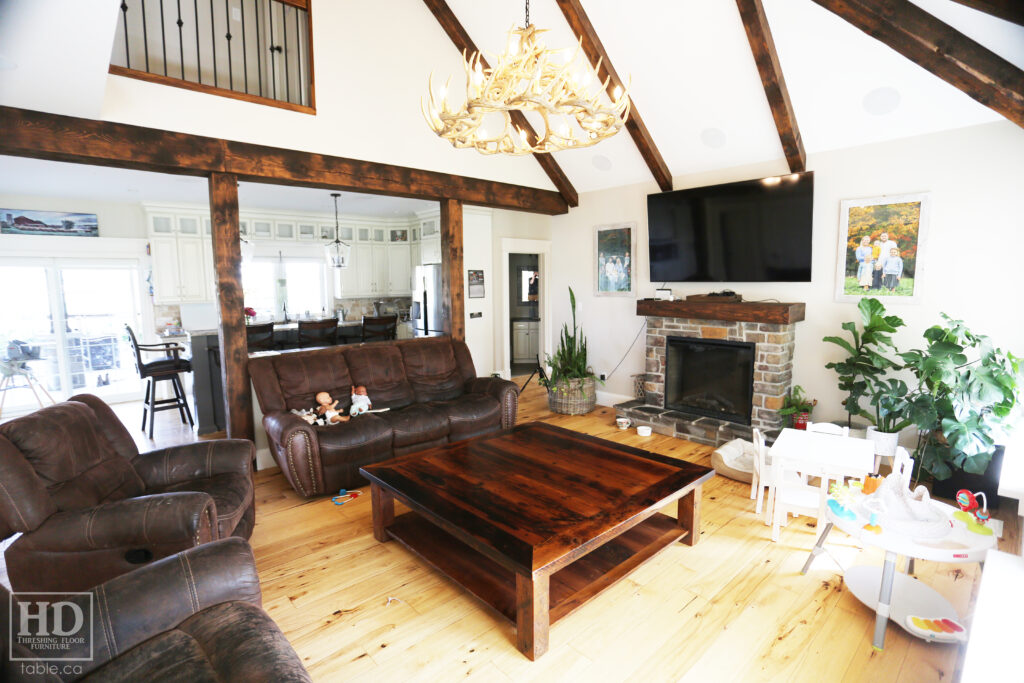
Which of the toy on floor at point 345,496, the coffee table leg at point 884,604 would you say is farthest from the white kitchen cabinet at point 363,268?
the coffee table leg at point 884,604

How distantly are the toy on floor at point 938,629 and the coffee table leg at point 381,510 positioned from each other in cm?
256

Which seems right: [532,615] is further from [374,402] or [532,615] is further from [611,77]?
[611,77]

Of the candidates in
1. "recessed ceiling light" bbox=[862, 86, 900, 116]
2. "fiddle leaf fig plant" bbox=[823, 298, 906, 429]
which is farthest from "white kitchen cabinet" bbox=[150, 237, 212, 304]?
"recessed ceiling light" bbox=[862, 86, 900, 116]

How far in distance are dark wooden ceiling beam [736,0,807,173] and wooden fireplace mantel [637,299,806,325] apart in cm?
122

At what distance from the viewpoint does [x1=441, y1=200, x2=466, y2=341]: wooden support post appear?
5.25 m

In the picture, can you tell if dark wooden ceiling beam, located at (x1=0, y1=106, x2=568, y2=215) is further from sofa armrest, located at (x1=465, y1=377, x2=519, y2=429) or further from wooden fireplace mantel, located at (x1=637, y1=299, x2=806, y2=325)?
wooden fireplace mantel, located at (x1=637, y1=299, x2=806, y2=325)

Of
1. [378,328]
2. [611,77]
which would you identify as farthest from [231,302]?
[611,77]

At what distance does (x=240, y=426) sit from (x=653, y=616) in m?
3.40

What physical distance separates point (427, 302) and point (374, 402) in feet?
11.4

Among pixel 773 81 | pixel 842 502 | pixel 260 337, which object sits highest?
pixel 773 81

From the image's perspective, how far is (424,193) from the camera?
4926 mm

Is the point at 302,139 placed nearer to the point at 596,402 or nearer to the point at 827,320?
the point at 596,402

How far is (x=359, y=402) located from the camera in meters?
4.15

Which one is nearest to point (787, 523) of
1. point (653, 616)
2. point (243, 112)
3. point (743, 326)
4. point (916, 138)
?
point (653, 616)
